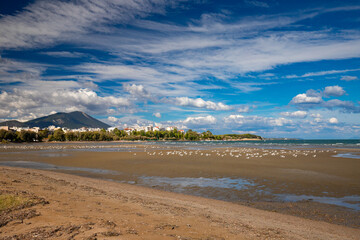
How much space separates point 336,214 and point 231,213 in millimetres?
4287

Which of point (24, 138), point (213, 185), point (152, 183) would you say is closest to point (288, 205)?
point (213, 185)

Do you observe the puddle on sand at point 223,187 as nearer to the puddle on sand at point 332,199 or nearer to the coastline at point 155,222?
the puddle on sand at point 332,199

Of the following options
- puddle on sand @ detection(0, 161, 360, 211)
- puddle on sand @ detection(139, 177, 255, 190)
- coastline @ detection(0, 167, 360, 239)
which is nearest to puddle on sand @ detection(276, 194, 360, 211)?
puddle on sand @ detection(0, 161, 360, 211)

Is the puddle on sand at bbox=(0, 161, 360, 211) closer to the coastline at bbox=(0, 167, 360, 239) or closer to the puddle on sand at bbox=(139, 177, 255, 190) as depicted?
the puddle on sand at bbox=(139, 177, 255, 190)

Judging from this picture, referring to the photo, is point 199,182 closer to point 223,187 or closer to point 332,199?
point 223,187

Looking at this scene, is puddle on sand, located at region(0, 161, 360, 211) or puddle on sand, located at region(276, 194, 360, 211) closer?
puddle on sand, located at region(276, 194, 360, 211)

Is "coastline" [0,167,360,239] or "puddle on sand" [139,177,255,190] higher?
"coastline" [0,167,360,239]

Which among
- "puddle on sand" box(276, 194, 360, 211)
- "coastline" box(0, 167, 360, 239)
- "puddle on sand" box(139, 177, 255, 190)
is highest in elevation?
"coastline" box(0, 167, 360, 239)

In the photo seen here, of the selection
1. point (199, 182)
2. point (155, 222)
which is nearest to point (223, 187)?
point (199, 182)

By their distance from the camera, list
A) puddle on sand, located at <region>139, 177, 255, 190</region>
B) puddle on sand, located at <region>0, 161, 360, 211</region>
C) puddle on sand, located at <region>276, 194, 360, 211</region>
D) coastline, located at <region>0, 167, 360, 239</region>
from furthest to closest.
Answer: puddle on sand, located at <region>139, 177, 255, 190</region> < puddle on sand, located at <region>0, 161, 360, 211</region> < puddle on sand, located at <region>276, 194, 360, 211</region> < coastline, located at <region>0, 167, 360, 239</region>

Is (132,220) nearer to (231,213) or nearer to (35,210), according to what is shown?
(35,210)

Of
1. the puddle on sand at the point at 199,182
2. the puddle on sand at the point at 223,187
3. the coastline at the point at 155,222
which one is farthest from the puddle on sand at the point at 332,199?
the coastline at the point at 155,222

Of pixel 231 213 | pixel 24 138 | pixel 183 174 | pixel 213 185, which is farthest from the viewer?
pixel 24 138

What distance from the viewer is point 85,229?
6.28m
